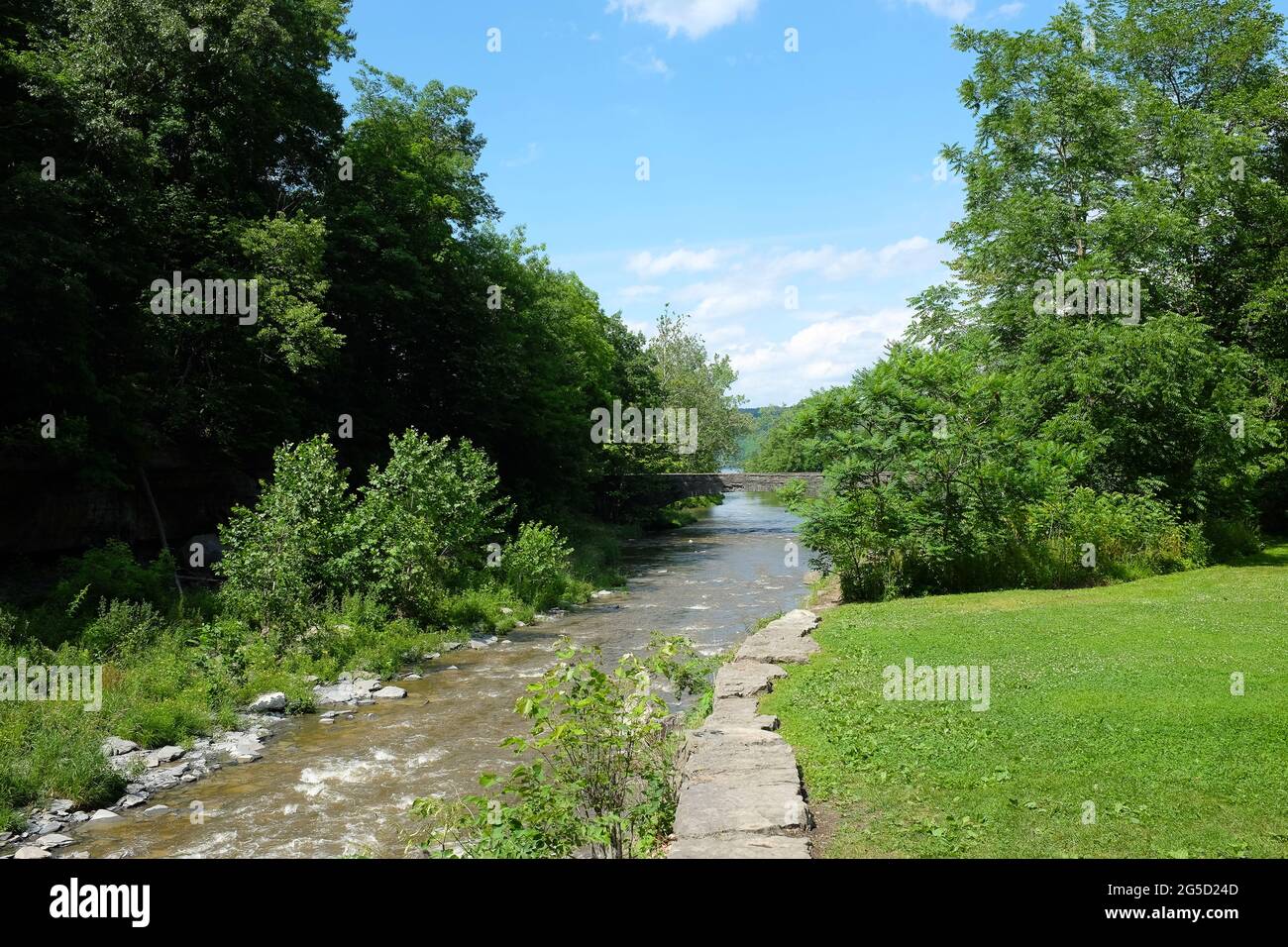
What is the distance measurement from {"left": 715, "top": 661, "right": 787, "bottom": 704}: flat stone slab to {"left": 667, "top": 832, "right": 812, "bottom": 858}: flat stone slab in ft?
14.6

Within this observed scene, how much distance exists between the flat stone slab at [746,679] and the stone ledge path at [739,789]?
0.02 m

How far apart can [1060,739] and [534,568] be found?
1867 cm

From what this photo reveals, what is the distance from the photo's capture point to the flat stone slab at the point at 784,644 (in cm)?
1278

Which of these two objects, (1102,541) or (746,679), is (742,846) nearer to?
(746,679)

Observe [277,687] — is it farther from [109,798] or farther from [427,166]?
[427,166]

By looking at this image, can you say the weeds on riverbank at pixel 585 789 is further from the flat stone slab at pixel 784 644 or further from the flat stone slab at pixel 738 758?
the flat stone slab at pixel 784 644

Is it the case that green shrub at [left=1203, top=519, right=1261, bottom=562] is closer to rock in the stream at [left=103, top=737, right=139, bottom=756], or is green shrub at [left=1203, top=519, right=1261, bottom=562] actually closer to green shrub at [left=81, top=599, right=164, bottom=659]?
rock in the stream at [left=103, top=737, right=139, bottom=756]

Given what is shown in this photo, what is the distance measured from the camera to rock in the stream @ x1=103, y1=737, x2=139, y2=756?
11.8 meters

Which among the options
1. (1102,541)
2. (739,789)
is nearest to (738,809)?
(739,789)

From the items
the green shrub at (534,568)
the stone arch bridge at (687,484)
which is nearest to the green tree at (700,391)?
the stone arch bridge at (687,484)

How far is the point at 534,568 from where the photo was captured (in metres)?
25.5

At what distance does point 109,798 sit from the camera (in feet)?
34.8

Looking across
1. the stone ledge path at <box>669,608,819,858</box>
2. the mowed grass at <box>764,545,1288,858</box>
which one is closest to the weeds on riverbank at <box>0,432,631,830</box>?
the stone ledge path at <box>669,608,819,858</box>

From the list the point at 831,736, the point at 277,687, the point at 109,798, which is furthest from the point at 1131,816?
the point at 277,687
